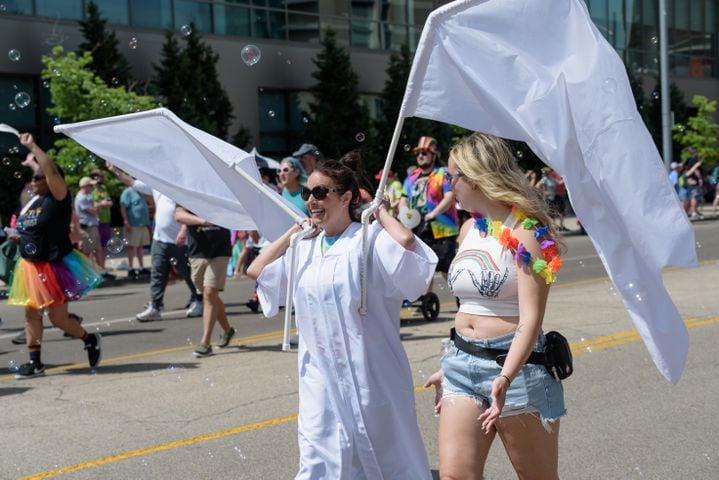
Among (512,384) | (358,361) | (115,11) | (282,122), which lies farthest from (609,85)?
(282,122)

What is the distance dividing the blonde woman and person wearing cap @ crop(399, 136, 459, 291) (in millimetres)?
6473

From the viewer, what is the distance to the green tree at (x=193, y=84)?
2427 centimetres

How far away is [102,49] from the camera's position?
23.2 metres

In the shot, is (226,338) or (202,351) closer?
(202,351)

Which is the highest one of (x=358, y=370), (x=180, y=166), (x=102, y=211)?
(x=180, y=166)

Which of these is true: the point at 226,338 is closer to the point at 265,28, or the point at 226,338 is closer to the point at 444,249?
the point at 444,249

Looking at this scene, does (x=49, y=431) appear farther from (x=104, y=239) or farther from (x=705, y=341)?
(x=104, y=239)

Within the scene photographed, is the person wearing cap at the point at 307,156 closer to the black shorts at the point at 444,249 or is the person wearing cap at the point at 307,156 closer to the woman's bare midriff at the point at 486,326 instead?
the black shorts at the point at 444,249

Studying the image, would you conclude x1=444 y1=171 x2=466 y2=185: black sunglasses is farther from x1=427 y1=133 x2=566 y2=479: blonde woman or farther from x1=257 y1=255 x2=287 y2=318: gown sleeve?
x1=257 y1=255 x2=287 y2=318: gown sleeve

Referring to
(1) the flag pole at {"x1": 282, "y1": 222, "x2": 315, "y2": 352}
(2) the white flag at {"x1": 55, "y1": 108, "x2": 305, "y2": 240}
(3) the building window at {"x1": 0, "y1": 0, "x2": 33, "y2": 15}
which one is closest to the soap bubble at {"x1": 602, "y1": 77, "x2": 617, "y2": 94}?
(1) the flag pole at {"x1": 282, "y1": 222, "x2": 315, "y2": 352}

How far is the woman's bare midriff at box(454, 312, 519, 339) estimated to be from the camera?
155 inches

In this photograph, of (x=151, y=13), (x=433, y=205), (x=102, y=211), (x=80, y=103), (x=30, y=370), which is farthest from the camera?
(x=151, y=13)

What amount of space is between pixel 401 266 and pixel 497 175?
509mm

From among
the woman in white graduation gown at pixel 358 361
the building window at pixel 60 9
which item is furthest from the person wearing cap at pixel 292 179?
the building window at pixel 60 9
